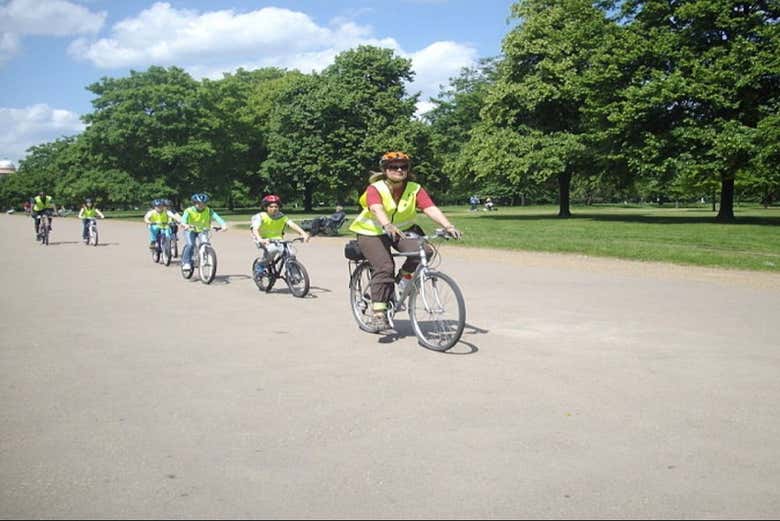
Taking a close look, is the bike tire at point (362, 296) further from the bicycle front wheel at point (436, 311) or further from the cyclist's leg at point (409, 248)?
the bicycle front wheel at point (436, 311)

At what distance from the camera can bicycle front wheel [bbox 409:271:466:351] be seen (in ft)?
20.2

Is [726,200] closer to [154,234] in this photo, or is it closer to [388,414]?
[154,234]

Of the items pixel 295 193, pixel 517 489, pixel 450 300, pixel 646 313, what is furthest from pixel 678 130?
pixel 295 193

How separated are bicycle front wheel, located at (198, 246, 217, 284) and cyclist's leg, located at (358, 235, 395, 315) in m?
5.54

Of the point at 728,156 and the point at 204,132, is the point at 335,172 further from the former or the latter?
the point at 728,156

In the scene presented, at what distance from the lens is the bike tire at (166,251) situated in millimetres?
15039

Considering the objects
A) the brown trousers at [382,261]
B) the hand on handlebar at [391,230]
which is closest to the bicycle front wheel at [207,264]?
the brown trousers at [382,261]

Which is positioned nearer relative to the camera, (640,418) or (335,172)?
(640,418)

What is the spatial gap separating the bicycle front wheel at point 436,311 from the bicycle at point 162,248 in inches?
386

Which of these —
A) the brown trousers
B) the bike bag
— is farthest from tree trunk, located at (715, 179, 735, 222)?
the brown trousers

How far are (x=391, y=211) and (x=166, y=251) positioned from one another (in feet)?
32.2

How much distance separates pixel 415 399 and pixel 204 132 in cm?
5688

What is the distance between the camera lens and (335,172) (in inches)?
2005

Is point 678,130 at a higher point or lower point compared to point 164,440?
higher
